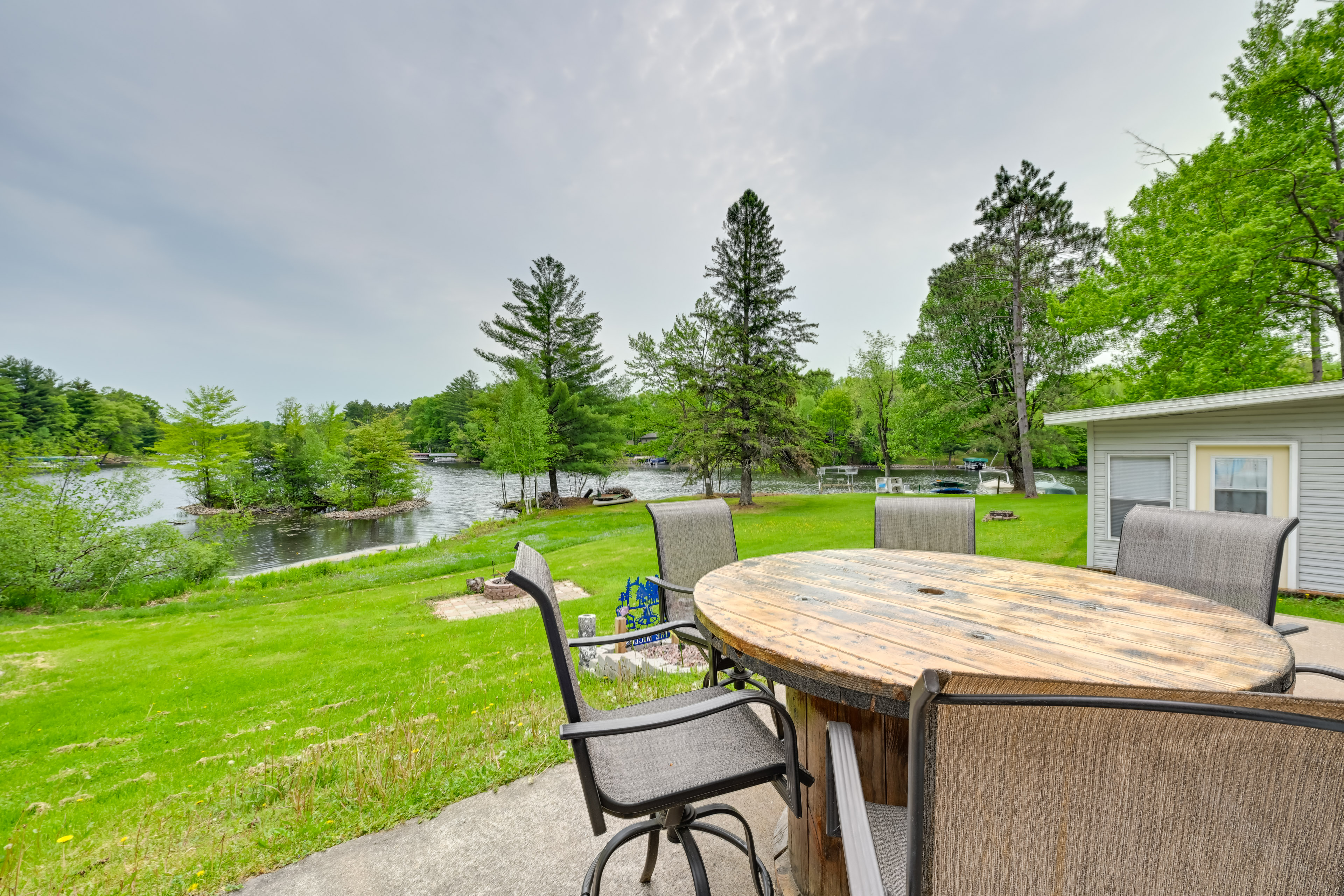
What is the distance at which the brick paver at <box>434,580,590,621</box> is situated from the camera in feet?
22.3

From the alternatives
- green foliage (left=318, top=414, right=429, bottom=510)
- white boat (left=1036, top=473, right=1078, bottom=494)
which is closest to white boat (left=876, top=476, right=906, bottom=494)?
white boat (left=1036, top=473, right=1078, bottom=494)

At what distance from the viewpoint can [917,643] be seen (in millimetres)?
1331

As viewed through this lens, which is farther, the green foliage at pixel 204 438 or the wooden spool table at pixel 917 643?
the green foliage at pixel 204 438

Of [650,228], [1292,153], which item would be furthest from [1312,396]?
[650,228]

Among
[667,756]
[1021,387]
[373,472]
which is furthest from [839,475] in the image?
[667,756]

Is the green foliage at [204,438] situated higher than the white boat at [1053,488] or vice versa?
the green foliage at [204,438]

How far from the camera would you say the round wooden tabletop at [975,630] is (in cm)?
112

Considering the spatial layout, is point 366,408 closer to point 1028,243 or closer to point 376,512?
point 376,512

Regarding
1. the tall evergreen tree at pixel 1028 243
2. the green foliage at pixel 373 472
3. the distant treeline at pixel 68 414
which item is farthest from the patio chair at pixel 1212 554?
the green foliage at pixel 373 472

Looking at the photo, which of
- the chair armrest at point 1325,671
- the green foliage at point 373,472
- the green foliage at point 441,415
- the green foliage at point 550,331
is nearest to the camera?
the chair armrest at point 1325,671

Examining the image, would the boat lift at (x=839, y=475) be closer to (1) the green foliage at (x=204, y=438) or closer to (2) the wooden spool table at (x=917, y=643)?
(2) the wooden spool table at (x=917, y=643)

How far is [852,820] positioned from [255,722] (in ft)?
15.4

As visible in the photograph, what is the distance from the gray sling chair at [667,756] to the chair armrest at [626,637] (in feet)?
0.05

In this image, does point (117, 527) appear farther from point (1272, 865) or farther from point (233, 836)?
point (1272, 865)
